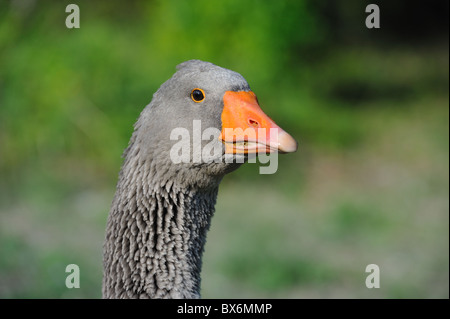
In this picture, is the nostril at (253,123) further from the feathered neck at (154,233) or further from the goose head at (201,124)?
the feathered neck at (154,233)

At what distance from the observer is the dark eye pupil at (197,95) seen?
10.5 ft

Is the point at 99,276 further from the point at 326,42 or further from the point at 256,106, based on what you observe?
the point at 326,42

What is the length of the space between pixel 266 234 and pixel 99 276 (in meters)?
2.28

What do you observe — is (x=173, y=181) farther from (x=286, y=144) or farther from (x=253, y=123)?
(x=286, y=144)

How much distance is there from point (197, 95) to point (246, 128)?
36 centimetres

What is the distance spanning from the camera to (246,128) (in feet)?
10.0

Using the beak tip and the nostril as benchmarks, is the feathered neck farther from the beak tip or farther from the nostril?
the beak tip

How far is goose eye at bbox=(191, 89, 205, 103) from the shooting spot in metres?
3.19

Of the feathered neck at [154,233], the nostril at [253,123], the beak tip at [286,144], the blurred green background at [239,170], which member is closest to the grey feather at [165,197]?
the feathered neck at [154,233]

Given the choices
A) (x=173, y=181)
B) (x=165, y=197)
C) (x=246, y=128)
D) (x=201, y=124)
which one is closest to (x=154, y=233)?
(x=165, y=197)

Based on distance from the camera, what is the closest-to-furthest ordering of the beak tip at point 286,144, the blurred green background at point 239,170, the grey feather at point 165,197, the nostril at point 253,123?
the beak tip at point 286,144, the nostril at point 253,123, the grey feather at point 165,197, the blurred green background at point 239,170

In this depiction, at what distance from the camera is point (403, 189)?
865 cm

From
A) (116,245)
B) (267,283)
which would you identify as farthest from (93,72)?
(116,245)

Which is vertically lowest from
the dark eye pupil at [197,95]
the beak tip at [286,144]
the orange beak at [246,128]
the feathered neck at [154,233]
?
the feathered neck at [154,233]
